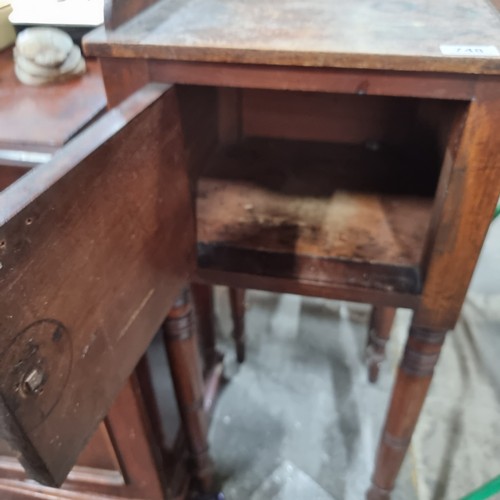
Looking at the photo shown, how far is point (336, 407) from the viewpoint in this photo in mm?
1301

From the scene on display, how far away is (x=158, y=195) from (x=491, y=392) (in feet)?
3.70

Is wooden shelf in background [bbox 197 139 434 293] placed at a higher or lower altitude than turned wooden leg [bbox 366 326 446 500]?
higher

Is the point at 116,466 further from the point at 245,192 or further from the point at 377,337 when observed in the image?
the point at 377,337

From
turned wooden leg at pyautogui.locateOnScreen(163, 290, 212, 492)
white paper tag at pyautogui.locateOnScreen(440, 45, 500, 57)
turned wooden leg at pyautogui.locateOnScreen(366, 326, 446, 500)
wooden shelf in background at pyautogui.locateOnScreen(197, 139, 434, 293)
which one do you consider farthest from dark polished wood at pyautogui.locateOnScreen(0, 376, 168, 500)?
white paper tag at pyautogui.locateOnScreen(440, 45, 500, 57)

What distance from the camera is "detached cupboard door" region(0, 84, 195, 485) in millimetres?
350

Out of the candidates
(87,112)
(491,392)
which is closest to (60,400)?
(87,112)

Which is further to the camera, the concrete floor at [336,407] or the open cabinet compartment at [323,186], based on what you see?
the concrete floor at [336,407]

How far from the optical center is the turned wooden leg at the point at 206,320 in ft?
3.76

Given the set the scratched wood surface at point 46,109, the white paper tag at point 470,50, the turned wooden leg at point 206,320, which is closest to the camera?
the white paper tag at point 470,50

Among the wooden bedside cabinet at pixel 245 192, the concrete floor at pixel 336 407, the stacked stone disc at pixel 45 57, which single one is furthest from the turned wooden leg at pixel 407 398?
the stacked stone disc at pixel 45 57

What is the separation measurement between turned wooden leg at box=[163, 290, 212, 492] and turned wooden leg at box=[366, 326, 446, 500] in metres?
0.33

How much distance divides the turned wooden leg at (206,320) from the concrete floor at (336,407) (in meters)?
0.12

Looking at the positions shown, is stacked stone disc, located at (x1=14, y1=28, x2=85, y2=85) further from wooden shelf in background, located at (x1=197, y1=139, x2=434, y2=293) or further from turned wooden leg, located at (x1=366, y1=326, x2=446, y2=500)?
turned wooden leg, located at (x1=366, y1=326, x2=446, y2=500)

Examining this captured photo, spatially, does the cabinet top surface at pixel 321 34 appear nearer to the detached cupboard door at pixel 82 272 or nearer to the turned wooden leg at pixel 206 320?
the detached cupboard door at pixel 82 272
